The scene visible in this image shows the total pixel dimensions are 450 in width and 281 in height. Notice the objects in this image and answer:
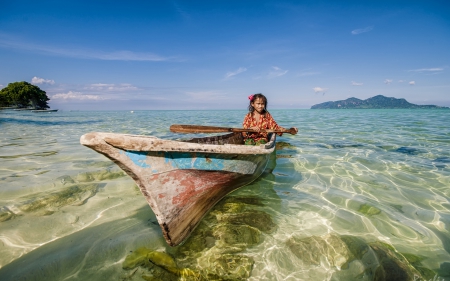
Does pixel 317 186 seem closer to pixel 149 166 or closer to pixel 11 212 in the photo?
pixel 149 166

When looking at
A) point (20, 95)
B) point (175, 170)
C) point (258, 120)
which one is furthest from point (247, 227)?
point (20, 95)

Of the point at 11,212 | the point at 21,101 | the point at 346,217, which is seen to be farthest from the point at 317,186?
the point at 21,101

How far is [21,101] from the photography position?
180ft

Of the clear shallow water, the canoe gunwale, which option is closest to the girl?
the clear shallow water

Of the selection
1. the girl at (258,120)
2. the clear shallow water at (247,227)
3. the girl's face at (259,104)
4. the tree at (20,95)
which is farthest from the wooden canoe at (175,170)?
the tree at (20,95)

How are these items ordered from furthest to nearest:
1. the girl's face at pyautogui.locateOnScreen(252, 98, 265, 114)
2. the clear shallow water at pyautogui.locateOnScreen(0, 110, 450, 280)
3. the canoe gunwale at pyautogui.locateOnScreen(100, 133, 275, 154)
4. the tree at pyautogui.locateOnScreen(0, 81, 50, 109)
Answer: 1. the tree at pyautogui.locateOnScreen(0, 81, 50, 109)
2. the girl's face at pyautogui.locateOnScreen(252, 98, 265, 114)
3. the clear shallow water at pyautogui.locateOnScreen(0, 110, 450, 280)
4. the canoe gunwale at pyautogui.locateOnScreen(100, 133, 275, 154)

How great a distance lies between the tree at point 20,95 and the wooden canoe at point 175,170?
2798 inches

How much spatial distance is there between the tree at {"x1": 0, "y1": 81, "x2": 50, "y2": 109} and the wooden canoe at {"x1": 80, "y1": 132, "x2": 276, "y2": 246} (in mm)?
71057

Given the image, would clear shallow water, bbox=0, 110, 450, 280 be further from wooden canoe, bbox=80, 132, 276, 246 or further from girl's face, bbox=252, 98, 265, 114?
girl's face, bbox=252, 98, 265, 114

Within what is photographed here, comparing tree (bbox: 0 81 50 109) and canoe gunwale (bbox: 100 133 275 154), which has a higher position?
Result: tree (bbox: 0 81 50 109)

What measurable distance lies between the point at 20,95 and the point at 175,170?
7235 cm

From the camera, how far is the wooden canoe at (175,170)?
2119 mm

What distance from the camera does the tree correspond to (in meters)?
52.9

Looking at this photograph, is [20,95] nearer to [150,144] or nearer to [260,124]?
[260,124]
